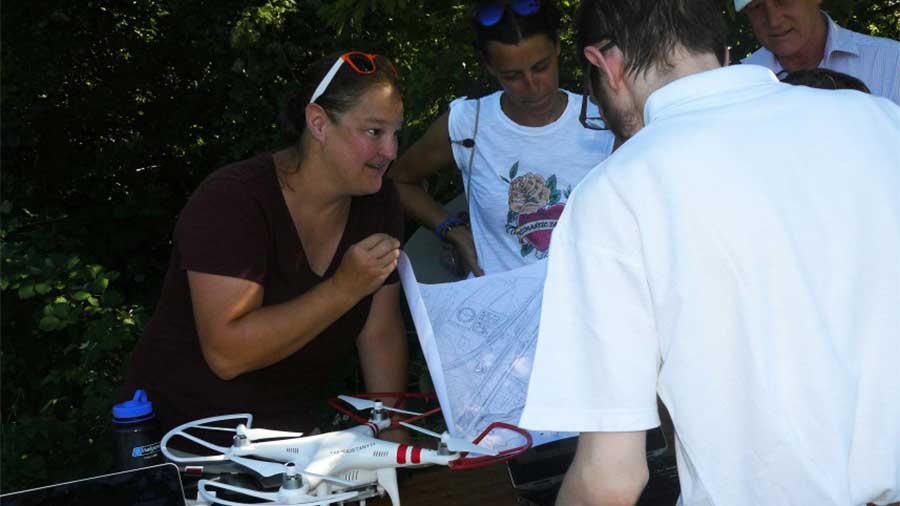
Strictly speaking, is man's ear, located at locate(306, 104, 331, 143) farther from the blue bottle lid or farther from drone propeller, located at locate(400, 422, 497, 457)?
drone propeller, located at locate(400, 422, 497, 457)

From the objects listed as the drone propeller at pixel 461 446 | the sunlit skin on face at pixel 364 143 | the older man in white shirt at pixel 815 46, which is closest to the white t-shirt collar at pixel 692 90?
the drone propeller at pixel 461 446

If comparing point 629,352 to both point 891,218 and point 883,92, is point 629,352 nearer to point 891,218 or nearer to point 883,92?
point 891,218

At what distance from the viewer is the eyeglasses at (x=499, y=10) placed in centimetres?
272

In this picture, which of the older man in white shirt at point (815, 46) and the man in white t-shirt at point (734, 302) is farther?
the older man in white shirt at point (815, 46)

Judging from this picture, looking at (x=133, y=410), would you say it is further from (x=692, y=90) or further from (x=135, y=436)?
(x=692, y=90)

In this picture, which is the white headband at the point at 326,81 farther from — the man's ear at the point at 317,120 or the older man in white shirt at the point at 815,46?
the older man in white shirt at the point at 815,46

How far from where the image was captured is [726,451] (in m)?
1.22

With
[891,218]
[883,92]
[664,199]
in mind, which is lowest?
[883,92]

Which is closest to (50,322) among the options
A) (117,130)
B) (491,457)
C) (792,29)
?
(117,130)

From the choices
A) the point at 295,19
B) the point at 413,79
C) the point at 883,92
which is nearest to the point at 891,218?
the point at 883,92

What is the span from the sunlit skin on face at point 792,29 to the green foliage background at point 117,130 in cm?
85

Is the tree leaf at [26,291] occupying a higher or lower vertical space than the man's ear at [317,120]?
lower

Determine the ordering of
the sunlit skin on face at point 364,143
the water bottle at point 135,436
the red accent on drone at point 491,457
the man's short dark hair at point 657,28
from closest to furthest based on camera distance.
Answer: the man's short dark hair at point 657,28, the red accent on drone at point 491,457, the water bottle at point 135,436, the sunlit skin on face at point 364,143

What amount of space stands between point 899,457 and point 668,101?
1.73 feet
